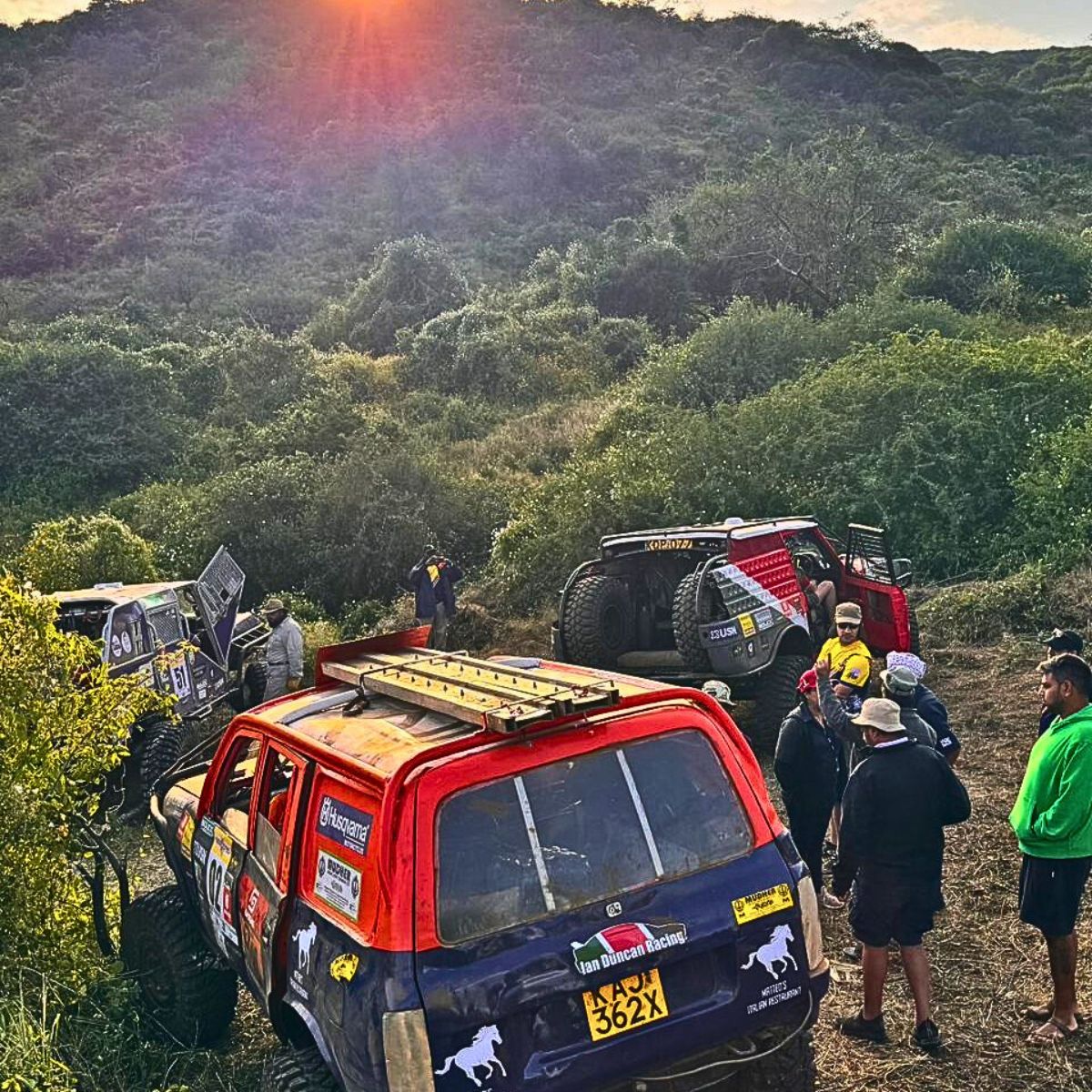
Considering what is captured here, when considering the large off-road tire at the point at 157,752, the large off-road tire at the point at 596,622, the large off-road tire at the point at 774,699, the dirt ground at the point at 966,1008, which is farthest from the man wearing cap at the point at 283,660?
the large off-road tire at the point at 774,699

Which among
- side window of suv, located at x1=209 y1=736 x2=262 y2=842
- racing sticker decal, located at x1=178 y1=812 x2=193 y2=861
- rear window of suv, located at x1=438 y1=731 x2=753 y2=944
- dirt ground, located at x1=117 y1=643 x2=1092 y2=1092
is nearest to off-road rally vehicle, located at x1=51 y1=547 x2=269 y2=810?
dirt ground, located at x1=117 y1=643 x2=1092 y2=1092

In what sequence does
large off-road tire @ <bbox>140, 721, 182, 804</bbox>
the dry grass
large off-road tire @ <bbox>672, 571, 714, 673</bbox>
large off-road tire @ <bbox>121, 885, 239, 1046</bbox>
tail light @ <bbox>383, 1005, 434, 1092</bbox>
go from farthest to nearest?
large off-road tire @ <bbox>140, 721, 182, 804</bbox>, large off-road tire @ <bbox>672, 571, 714, 673</bbox>, large off-road tire @ <bbox>121, 885, 239, 1046</bbox>, the dry grass, tail light @ <bbox>383, 1005, 434, 1092</bbox>

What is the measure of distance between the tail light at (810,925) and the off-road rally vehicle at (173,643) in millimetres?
5830

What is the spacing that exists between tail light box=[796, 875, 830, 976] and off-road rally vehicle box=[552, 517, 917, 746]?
184 inches

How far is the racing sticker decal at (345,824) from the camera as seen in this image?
3582mm

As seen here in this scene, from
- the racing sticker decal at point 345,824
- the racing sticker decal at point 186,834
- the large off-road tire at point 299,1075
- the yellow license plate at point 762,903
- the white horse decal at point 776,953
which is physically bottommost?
the large off-road tire at point 299,1075

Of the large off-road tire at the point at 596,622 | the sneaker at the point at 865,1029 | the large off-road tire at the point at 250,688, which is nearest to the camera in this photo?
the sneaker at the point at 865,1029

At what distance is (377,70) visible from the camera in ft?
180

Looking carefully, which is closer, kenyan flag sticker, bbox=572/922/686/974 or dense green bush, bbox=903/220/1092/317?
kenyan flag sticker, bbox=572/922/686/974

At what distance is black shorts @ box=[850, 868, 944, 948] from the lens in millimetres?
4578

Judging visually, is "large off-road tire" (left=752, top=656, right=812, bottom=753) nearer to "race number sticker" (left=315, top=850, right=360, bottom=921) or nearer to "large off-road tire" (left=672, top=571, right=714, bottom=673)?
"large off-road tire" (left=672, top=571, right=714, bottom=673)

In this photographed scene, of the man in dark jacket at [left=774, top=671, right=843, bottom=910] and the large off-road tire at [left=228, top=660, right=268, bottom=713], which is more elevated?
the man in dark jacket at [left=774, top=671, right=843, bottom=910]

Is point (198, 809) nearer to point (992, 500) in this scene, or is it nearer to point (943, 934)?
point (943, 934)

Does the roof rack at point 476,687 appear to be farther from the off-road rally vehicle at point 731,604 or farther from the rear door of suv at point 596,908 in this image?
the off-road rally vehicle at point 731,604
